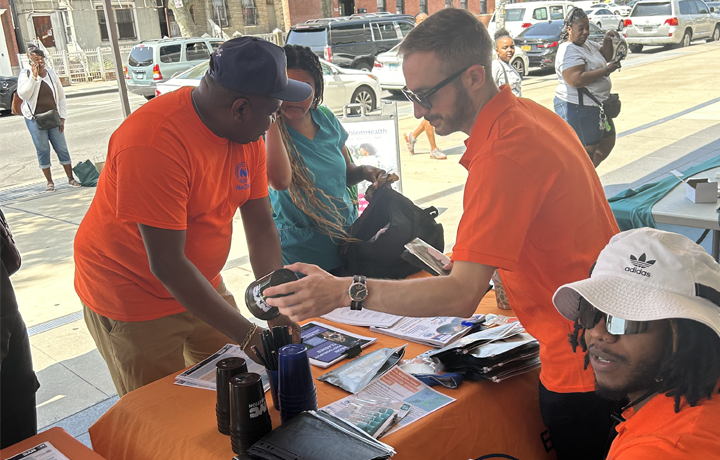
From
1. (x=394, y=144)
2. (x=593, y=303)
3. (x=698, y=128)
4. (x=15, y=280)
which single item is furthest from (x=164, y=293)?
(x=698, y=128)

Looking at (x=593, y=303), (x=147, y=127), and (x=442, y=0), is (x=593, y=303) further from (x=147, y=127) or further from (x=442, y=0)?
(x=442, y=0)

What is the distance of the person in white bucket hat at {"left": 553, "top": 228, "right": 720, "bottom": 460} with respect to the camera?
3.87 ft

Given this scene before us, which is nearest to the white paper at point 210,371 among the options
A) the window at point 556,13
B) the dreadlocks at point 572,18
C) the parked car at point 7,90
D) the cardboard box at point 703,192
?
the cardboard box at point 703,192

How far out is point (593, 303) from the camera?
1.30m

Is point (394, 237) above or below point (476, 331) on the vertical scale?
above

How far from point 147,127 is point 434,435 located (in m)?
1.27

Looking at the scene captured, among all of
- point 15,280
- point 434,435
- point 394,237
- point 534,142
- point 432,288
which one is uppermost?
point 534,142

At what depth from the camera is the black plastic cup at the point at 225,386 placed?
1.75 meters

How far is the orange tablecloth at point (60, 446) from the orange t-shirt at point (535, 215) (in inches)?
48.0

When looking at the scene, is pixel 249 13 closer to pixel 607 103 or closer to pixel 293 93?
pixel 607 103

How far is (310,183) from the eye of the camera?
2877mm

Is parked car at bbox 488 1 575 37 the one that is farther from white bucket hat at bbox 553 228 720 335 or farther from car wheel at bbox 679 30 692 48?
white bucket hat at bbox 553 228 720 335

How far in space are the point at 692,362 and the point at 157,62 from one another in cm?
1617

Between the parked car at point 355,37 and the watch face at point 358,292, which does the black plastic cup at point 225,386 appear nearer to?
the watch face at point 358,292
